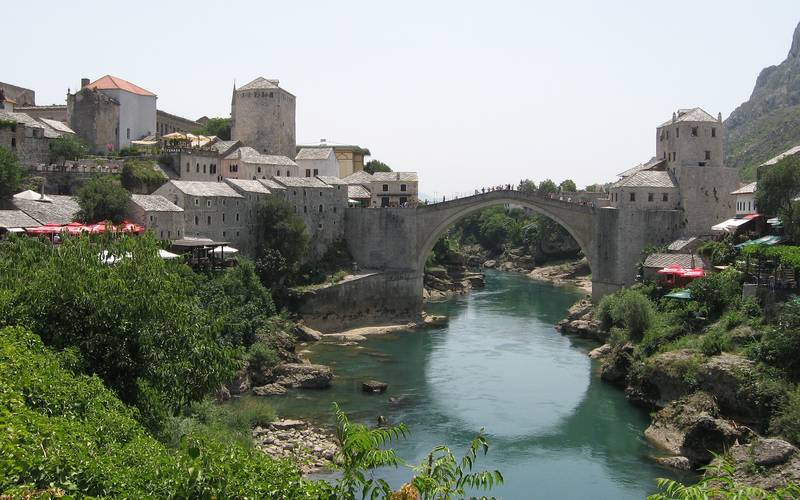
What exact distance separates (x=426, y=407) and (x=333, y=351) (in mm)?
10765

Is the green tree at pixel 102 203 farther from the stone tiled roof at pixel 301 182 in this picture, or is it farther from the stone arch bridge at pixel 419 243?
the stone tiled roof at pixel 301 182

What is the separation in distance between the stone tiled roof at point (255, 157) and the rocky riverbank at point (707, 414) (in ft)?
89.0

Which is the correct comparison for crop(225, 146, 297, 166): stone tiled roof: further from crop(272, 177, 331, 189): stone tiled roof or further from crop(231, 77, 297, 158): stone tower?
crop(231, 77, 297, 158): stone tower

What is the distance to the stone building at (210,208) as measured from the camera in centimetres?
4216

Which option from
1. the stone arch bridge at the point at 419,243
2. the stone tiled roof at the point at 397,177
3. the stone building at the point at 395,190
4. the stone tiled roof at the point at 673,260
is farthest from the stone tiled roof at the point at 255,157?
the stone tiled roof at the point at 673,260

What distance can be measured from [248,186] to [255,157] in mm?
5933

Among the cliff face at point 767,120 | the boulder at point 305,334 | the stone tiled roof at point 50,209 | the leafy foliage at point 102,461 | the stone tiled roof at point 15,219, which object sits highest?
the cliff face at point 767,120

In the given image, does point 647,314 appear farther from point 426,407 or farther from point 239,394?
point 239,394

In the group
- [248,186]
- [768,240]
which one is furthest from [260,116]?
[768,240]

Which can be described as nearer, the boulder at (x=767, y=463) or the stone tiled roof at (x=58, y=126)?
the boulder at (x=767, y=463)

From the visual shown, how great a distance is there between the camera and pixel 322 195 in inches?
2024

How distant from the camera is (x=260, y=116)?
58062 mm

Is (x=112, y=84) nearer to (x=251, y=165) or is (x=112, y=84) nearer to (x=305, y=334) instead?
(x=251, y=165)

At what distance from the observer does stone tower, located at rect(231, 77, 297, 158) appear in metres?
58.1
